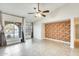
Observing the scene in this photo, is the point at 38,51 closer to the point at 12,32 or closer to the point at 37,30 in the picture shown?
the point at 12,32

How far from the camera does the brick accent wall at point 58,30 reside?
779cm

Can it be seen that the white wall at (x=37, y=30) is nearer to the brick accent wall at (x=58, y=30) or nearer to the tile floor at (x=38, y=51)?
the brick accent wall at (x=58, y=30)

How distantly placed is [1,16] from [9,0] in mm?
5922

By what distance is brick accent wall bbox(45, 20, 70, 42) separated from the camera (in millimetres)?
7793

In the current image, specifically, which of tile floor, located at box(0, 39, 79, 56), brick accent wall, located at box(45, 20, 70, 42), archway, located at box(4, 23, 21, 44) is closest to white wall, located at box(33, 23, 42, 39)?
brick accent wall, located at box(45, 20, 70, 42)

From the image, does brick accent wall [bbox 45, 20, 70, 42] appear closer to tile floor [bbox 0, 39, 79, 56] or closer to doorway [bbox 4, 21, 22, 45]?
tile floor [bbox 0, 39, 79, 56]

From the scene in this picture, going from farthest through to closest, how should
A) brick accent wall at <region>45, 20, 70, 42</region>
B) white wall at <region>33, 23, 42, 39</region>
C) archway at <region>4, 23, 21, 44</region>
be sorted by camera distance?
white wall at <region>33, 23, 42, 39</region>
brick accent wall at <region>45, 20, 70, 42</region>
archway at <region>4, 23, 21, 44</region>

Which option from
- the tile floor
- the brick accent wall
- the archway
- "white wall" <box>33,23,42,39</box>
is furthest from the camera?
"white wall" <box>33,23,42,39</box>

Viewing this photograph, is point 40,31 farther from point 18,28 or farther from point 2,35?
point 2,35

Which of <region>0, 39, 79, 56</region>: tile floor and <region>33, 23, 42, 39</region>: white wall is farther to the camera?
<region>33, 23, 42, 39</region>: white wall

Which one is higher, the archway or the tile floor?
the archway

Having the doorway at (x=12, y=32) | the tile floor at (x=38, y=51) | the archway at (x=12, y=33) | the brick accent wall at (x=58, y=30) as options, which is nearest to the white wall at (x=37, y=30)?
the brick accent wall at (x=58, y=30)

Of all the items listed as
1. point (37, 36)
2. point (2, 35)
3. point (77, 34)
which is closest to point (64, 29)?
point (77, 34)

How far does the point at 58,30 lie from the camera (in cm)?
887
